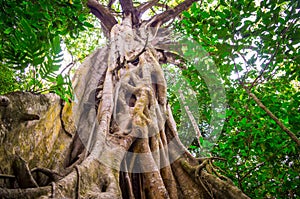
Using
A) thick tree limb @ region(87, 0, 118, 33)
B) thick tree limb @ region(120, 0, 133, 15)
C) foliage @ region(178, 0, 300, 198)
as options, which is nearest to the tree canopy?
foliage @ region(178, 0, 300, 198)

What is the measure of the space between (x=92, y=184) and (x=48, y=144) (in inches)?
34.3

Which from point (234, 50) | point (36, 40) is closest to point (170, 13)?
point (234, 50)

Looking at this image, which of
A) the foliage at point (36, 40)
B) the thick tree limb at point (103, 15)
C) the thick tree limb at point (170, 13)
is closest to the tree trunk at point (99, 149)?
the foliage at point (36, 40)

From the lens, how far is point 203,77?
3459 mm

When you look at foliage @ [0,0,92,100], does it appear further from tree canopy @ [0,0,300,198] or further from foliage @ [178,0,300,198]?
foliage @ [178,0,300,198]

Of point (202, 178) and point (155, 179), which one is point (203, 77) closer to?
point (202, 178)

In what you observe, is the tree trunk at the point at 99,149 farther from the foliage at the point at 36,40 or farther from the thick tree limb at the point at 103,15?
the thick tree limb at the point at 103,15

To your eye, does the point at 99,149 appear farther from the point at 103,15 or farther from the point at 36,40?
the point at 103,15

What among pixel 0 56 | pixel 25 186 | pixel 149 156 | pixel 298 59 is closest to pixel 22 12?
pixel 0 56

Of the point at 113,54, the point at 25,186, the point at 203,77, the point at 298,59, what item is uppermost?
the point at 113,54

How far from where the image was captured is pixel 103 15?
7516 millimetres

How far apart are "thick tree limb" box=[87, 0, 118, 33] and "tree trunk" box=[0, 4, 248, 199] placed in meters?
3.48

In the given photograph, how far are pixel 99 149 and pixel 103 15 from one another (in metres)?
6.02

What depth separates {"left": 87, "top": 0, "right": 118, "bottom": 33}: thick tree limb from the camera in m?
7.26
